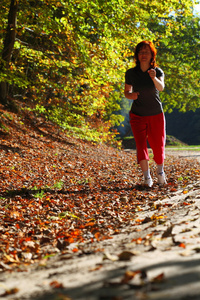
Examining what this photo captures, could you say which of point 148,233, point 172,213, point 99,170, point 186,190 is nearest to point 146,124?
point 186,190

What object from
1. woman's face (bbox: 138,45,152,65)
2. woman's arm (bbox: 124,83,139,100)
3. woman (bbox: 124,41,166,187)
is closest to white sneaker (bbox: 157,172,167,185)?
woman (bbox: 124,41,166,187)

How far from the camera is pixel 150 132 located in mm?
5309

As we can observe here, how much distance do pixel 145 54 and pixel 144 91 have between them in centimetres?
63

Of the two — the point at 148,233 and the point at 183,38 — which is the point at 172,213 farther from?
the point at 183,38

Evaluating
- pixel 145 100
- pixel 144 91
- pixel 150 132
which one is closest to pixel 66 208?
pixel 150 132

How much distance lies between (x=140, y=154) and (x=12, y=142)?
553cm

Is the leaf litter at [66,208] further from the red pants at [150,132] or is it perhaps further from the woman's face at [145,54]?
the woman's face at [145,54]

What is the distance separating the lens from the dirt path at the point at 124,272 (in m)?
1.42

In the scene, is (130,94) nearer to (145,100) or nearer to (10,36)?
(145,100)

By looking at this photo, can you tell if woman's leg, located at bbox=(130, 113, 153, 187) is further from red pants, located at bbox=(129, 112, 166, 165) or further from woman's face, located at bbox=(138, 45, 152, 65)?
woman's face, located at bbox=(138, 45, 152, 65)

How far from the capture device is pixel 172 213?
337cm

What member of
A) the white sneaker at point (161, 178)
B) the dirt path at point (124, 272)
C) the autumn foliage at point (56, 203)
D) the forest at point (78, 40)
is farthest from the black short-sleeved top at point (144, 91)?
the forest at point (78, 40)

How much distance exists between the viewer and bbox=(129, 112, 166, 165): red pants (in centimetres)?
520

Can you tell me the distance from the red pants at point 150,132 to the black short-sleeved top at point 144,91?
4.5 inches
